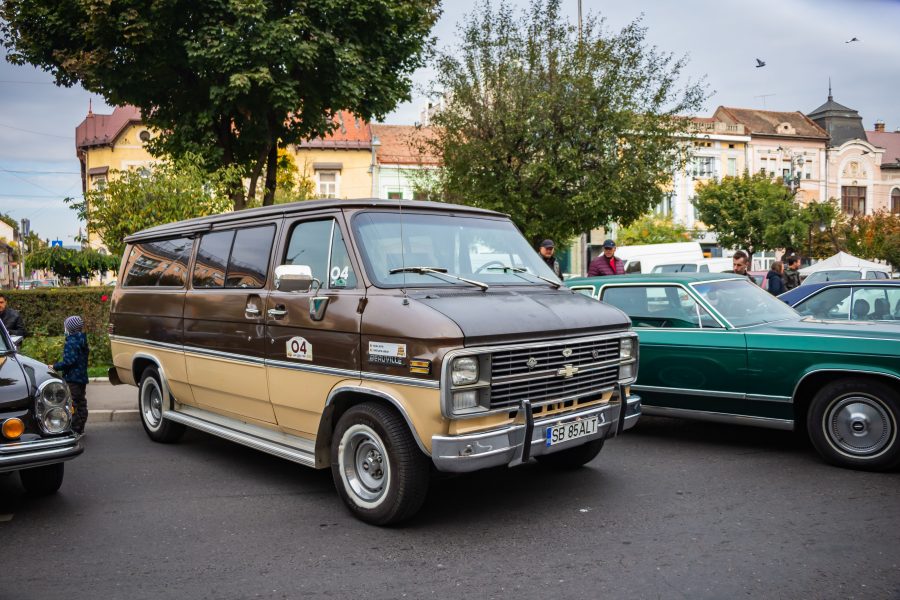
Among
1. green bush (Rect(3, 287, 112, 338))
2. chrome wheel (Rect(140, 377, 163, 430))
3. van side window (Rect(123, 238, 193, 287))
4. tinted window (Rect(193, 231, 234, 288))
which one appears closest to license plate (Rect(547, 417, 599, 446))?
tinted window (Rect(193, 231, 234, 288))

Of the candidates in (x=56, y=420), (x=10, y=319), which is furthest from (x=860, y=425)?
(x=10, y=319)

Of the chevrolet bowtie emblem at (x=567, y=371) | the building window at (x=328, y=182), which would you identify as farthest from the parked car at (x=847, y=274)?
the building window at (x=328, y=182)

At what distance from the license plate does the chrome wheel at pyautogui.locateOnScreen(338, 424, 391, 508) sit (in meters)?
1.15

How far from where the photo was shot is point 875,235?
142 ft

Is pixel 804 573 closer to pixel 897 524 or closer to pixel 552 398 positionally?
pixel 897 524

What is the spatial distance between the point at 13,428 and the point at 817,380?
6.39 m

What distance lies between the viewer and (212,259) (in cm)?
696

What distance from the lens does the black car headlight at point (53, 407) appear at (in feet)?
17.8

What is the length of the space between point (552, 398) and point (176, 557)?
2621 mm

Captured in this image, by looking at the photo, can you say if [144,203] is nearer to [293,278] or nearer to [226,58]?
[226,58]

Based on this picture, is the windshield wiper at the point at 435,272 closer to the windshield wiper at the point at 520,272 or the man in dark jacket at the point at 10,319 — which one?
the windshield wiper at the point at 520,272

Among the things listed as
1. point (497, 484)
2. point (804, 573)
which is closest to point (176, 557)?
point (497, 484)

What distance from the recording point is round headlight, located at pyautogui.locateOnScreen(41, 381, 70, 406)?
A: 18.1 ft

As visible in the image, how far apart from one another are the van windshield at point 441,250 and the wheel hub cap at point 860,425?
8.97 ft
